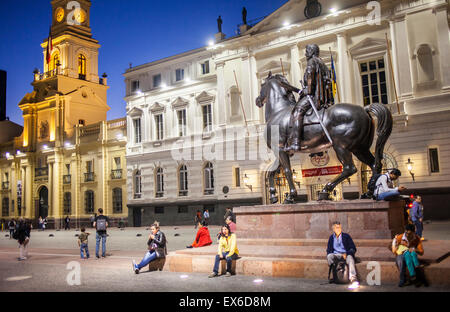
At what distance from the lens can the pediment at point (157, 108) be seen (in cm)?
3584

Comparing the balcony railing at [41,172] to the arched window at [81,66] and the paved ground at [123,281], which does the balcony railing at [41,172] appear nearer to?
the arched window at [81,66]

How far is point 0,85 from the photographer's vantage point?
73812 millimetres

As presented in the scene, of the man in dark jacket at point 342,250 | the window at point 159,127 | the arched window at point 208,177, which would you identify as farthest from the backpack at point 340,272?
the window at point 159,127

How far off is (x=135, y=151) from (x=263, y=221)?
1111 inches

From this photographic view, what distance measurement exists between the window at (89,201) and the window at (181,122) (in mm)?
13240

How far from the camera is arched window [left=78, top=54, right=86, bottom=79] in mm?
50312

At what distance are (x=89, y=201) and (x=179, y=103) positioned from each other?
15.1 metres

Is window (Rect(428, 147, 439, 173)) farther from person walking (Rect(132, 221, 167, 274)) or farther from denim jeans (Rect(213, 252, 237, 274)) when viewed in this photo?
person walking (Rect(132, 221, 167, 274))

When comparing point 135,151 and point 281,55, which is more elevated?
point 281,55

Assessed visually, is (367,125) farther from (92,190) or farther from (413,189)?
(92,190)

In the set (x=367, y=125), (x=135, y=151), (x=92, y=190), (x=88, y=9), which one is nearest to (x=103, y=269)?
(x=367, y=125)

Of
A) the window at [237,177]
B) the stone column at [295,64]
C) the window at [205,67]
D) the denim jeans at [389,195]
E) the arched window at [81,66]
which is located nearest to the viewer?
the denim jeans at [389,195]
